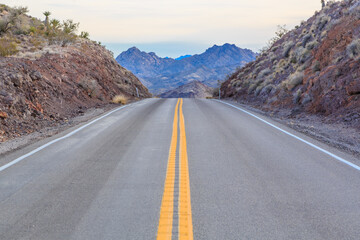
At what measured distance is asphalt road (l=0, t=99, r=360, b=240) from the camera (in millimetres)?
3564

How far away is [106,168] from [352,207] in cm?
432

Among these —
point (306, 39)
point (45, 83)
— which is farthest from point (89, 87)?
point (306, 39)

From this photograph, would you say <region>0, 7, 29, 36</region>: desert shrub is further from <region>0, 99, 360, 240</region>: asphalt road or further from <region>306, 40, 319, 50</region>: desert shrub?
<region>306, 40, 319, 50</region>: desert shrub

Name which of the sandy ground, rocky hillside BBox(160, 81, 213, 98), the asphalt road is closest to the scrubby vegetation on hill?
the sandy ground

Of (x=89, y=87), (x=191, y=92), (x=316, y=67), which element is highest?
(x=316, y=67)

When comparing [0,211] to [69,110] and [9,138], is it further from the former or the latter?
[69,110]

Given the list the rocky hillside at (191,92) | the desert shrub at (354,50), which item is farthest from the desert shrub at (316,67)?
the rocky hillside at (191,92)

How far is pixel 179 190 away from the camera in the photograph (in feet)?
15.5

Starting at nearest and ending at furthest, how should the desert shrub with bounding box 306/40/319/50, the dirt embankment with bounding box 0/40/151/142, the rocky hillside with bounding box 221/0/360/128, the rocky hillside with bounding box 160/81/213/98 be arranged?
the dirt embankment with bounding box 0/40/151/142, the rocky hillside with bounding box 221/0/360/128, the desert shrub with bounding box 306/40/319/50, the rocky hillside with bounding box 160/81/213/98

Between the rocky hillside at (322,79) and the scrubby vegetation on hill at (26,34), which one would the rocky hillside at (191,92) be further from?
the rocky hillside at (322,79)

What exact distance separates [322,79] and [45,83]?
14.2 meters

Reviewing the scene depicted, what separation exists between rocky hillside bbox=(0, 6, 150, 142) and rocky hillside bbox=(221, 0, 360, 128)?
37.6 feet

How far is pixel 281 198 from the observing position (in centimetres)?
444

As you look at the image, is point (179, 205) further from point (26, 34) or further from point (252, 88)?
point (26, 34)
